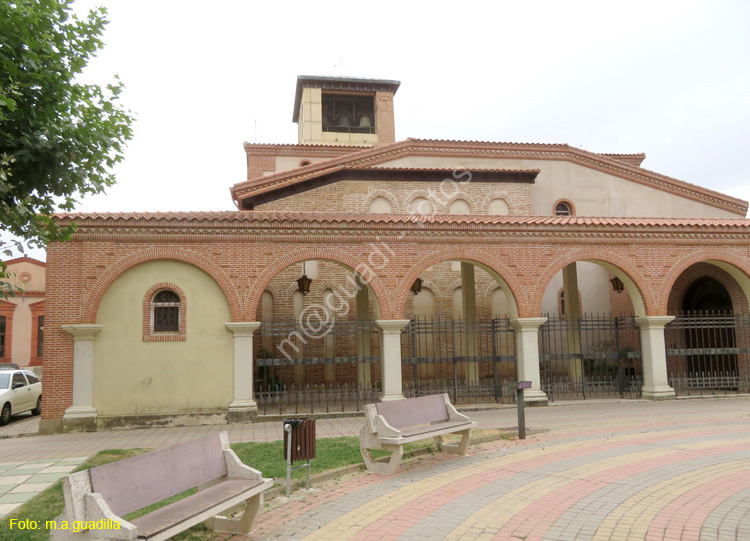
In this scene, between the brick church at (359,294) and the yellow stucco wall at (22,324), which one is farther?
the yellow stucco wall at (22,324)

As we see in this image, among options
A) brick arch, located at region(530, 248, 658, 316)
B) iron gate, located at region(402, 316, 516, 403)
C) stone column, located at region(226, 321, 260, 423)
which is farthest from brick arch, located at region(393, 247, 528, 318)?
stone column, located at region(226, 321, 260, 423)

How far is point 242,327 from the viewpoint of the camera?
13.1 m

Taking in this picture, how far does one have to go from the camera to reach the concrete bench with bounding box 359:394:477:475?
7387 mm

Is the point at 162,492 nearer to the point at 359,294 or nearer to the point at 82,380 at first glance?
the point at 82,380

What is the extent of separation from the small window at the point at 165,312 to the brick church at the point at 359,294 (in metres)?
0.03

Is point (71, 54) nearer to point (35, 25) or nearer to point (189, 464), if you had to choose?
point (35, 25)

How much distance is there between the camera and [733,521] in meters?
5.28

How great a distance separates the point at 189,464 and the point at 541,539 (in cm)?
312

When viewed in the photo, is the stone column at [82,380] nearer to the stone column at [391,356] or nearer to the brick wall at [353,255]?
the brick wall at [353,255]

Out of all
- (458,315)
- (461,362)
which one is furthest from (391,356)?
(458,315)

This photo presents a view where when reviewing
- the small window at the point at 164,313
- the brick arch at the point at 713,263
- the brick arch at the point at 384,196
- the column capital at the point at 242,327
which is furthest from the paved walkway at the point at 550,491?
the brick arch at the point at 384,196

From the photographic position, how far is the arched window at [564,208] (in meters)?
21.8

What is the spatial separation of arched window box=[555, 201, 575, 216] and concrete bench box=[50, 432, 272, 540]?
18663 mm

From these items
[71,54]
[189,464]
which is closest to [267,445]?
[189,464]
